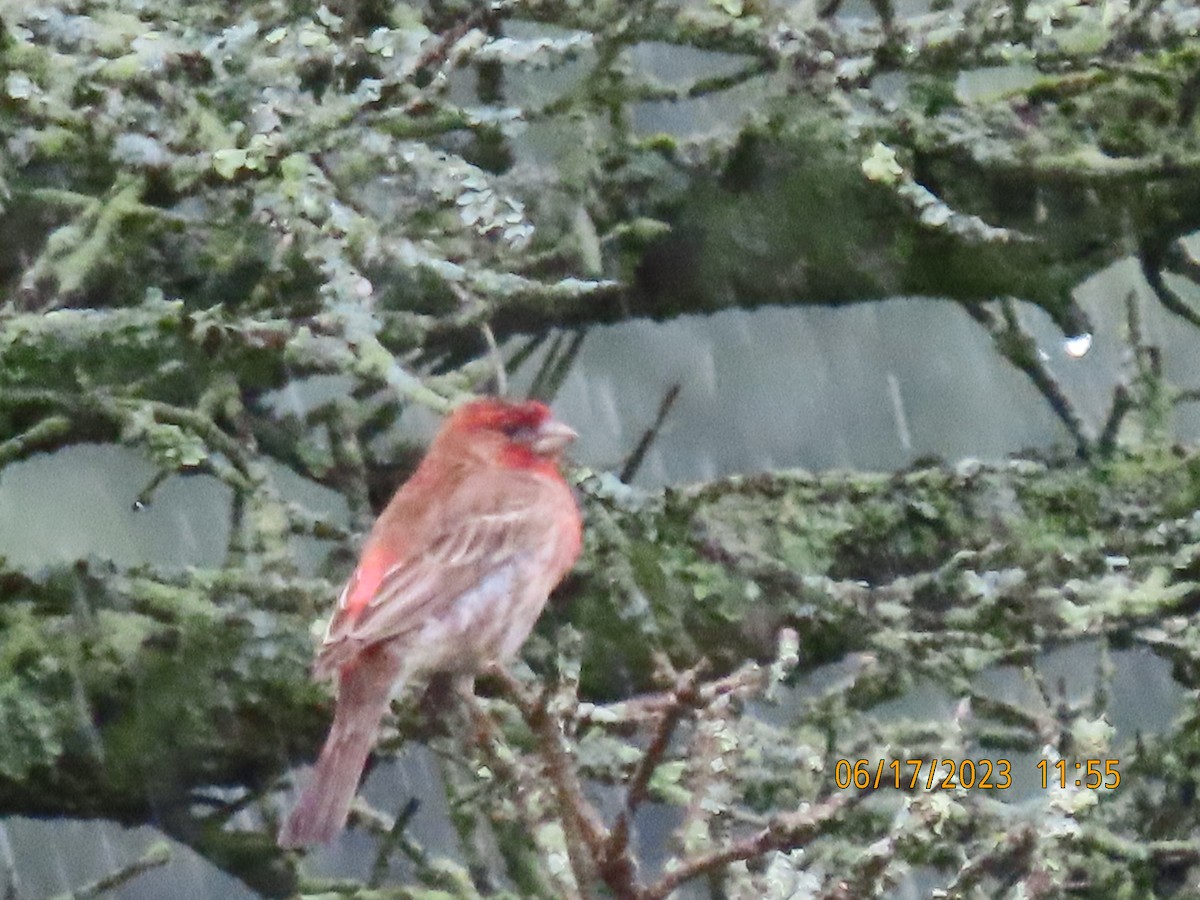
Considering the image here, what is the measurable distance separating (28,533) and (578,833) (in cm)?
449

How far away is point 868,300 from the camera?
13.2ft

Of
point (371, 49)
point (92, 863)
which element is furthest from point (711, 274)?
point (92, 863)

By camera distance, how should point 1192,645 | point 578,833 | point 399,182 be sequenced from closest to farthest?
point 578,833
point 399,182
point 1192,645

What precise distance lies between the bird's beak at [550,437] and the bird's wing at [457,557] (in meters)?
0.07

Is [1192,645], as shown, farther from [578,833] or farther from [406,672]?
[578,833]

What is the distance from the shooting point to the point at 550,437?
394 centimetres

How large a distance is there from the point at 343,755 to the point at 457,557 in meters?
0.75

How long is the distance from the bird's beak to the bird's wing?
0.23 ft

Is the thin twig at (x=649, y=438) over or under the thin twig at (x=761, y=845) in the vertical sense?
under
